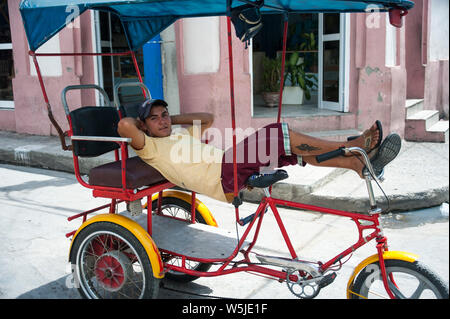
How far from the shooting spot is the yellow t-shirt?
128 inches

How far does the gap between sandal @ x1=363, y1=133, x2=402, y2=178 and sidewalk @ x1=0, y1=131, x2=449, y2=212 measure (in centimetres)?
238

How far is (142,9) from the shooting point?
12.7 ft

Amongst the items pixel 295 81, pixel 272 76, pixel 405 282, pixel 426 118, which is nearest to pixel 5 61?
pixel 272 76

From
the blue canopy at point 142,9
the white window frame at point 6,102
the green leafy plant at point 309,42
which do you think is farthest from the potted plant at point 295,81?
the blue canopy at point 142,9

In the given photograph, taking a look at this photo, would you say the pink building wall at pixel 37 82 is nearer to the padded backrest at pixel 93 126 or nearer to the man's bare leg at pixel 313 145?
the padded backrest at pixel 93 126

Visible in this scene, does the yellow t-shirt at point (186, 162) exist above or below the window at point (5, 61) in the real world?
below

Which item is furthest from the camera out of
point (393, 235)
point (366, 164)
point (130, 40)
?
point (393, 235)

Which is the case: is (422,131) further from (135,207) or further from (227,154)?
(135,207)

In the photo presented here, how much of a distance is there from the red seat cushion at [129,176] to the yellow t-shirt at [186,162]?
59 millimetres

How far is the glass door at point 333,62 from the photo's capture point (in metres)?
7.56
